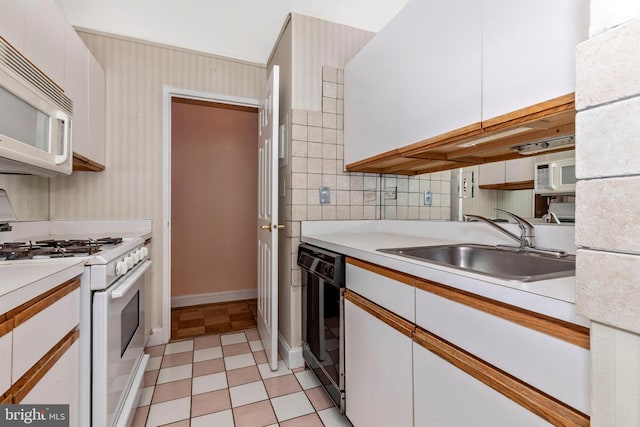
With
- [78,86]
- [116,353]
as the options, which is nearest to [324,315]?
[116,353]

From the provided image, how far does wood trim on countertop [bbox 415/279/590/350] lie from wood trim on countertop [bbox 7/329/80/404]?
108 cm

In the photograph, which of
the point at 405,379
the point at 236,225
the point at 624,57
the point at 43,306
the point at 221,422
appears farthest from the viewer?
the point at 236,225

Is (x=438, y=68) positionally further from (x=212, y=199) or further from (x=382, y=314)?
(x=212, y=199)

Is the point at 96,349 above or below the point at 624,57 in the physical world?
below

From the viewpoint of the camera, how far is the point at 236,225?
3451 mm

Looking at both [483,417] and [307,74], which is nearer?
[483,417]

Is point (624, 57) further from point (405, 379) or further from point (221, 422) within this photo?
point (221, 422)

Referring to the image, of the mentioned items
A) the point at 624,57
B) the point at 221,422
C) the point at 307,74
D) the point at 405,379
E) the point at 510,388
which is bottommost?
the point at 221,422

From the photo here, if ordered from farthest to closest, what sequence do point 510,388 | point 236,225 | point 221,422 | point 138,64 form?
point 236,225 → point 138,64 → point 221,422 → point 510,388

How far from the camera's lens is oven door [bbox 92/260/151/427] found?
3.47 feet

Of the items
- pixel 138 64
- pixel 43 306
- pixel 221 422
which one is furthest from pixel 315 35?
pixel 221 422

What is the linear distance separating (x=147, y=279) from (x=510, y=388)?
242 cm

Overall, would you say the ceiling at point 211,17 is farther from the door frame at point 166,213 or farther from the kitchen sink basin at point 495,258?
the kitchen sink basin at point 495,258

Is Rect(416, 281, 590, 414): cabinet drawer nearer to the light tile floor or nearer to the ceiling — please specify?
the light tile floor
